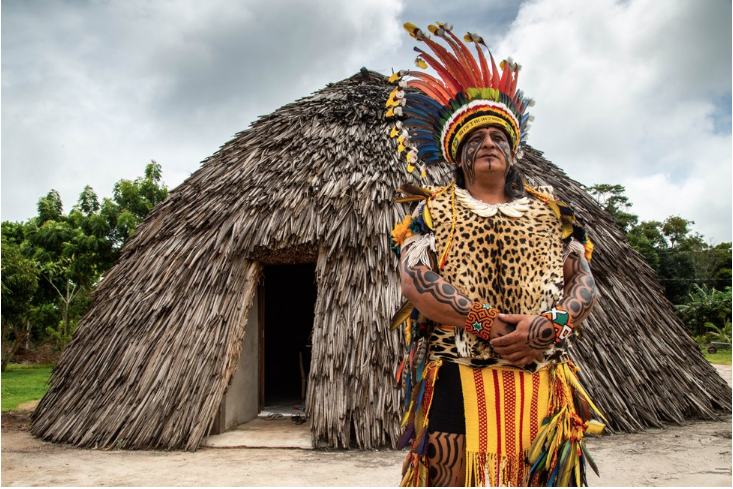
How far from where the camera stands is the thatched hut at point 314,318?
495 cm

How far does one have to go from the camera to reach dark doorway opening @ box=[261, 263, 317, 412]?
32.9ft

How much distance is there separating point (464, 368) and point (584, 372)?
387 centimetres

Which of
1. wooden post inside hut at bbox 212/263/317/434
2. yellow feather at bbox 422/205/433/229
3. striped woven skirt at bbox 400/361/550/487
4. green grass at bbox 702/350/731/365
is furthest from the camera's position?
green grass at bbox 702/350/731/365

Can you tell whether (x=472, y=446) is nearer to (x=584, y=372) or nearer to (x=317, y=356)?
(x=317, y=356)

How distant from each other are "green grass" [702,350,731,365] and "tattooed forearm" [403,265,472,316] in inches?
524

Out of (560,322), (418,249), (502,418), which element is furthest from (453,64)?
(502,418)

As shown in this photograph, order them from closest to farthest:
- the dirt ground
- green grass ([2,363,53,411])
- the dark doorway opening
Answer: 1. the dirt ground
2. green grass ([2,363,53,411])
3. the dark doorway opening

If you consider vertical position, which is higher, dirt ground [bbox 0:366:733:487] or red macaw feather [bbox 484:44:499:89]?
red macaw feather [bbox 484:44:499:89]

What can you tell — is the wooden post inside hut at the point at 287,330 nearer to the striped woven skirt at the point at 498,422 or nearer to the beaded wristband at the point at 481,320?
the striped woven skirt at the point at 498,422

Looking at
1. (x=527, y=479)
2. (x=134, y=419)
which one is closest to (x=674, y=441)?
(x=527, y=479)

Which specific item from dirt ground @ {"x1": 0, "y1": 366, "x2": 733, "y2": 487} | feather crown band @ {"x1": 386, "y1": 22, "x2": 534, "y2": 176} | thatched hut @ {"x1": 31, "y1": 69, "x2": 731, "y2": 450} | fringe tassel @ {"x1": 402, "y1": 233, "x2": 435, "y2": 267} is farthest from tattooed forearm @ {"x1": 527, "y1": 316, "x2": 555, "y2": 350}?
thatched hut @ {"x1": 31, "y1": 69, "x2": 731, "y2": 450}

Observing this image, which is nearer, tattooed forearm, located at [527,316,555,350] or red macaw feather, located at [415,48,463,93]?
tattooed forearm, located at [527,316,555,350]

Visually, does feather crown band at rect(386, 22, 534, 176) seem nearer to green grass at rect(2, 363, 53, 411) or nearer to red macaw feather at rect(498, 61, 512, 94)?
red macaw feather at rect(498, 61, 512, 94)

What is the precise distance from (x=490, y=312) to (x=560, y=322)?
0.73 feet
